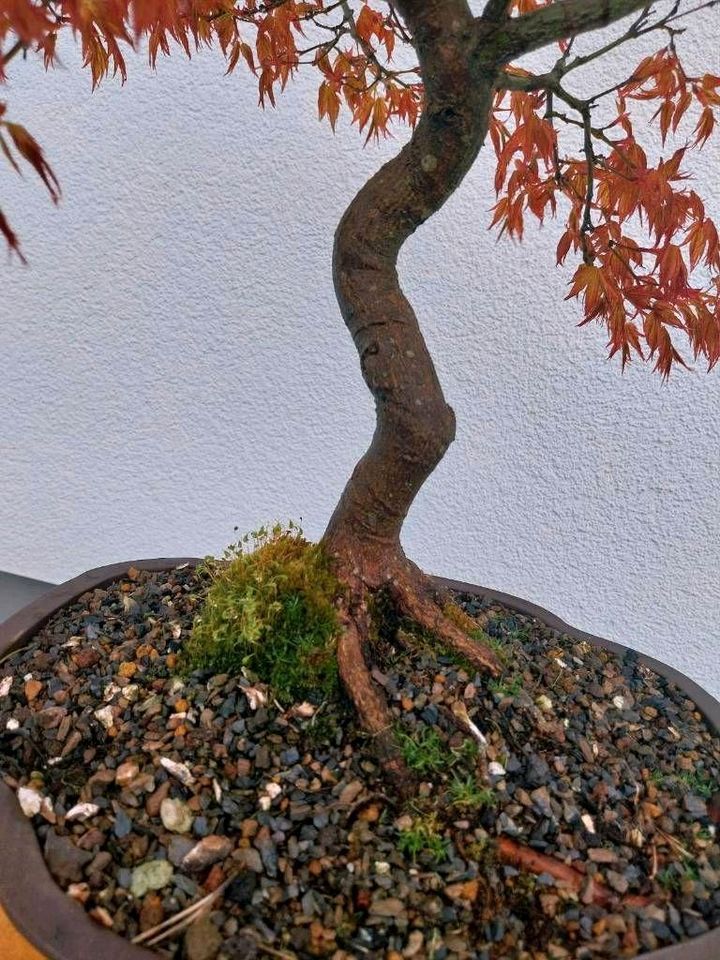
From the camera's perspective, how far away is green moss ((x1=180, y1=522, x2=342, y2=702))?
877mm

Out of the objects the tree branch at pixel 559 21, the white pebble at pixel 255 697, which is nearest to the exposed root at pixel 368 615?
the white pebble at pixel 255 697

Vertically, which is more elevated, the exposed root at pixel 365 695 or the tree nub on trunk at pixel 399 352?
the tree nub on trunk at pixel 399 352

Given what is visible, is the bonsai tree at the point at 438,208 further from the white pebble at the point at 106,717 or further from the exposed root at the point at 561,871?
the white pebble at the point at 106,717

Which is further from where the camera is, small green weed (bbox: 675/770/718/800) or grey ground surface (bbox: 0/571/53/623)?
grey ground surface (bbox: 0/571/53/623)

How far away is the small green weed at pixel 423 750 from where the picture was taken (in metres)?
0.81

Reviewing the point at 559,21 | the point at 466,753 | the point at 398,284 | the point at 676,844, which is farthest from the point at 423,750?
the point at 559,21

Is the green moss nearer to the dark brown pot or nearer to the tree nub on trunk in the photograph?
the tree nub on trunk

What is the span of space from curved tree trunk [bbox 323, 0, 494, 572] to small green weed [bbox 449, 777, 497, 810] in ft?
0.97

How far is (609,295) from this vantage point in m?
0.87

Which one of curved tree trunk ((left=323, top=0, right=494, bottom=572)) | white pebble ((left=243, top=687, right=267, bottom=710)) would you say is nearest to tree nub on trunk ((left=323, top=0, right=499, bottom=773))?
curved tree trunk ((left=323, top=0, right=494, bottom=572))

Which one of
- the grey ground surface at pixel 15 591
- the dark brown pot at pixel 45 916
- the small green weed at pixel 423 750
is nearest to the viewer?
the dark brown pot at pixel 45 916

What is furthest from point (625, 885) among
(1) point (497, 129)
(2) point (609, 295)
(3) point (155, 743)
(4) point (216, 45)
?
(4) point (216, 45)

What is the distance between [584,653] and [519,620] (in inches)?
4.5

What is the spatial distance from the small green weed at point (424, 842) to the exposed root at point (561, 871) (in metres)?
0.07
